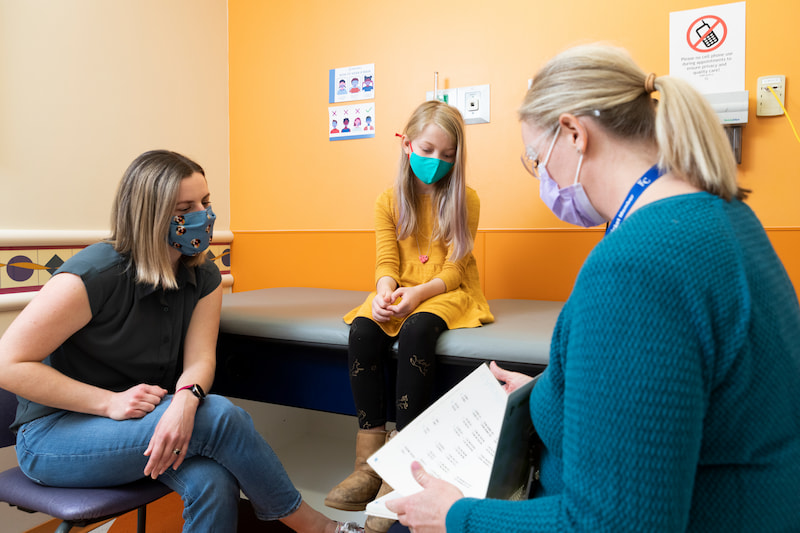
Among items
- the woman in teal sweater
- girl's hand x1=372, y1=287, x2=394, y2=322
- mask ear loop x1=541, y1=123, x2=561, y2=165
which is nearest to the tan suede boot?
girl's hand x1=372, y1=287, x2=394, y2=322

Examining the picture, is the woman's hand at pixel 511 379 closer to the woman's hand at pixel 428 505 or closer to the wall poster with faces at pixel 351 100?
the woman's hand at pixel 428 505

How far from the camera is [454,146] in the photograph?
5.97 feet

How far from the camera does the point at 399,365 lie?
1.51 metres

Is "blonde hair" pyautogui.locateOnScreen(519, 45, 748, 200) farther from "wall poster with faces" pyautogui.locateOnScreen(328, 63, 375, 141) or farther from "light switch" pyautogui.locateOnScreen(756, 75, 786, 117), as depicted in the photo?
"wall poster with faces" pyautogui.locateOnScreen(328, 63, 375, 141)

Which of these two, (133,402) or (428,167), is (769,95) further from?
(133,402)

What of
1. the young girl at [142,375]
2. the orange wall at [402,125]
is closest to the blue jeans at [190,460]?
the young girl at [142,375]

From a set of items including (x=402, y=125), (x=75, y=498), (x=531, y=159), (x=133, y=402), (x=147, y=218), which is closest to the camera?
(x=531, y=159)

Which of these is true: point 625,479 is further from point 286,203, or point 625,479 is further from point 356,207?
point 286,203

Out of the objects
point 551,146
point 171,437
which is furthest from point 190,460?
point 551,146

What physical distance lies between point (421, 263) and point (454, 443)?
104cm

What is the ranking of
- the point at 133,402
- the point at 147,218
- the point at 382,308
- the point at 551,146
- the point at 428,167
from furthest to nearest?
the point at 428,167
the point at 382,308
the point at 147,218
the point at 133,402
the point at 551,146

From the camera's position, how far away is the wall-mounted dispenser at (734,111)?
6.18ft

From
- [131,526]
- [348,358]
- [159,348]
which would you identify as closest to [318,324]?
[348,358]

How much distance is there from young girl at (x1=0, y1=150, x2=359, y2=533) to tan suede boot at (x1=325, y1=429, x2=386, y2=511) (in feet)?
0.18
